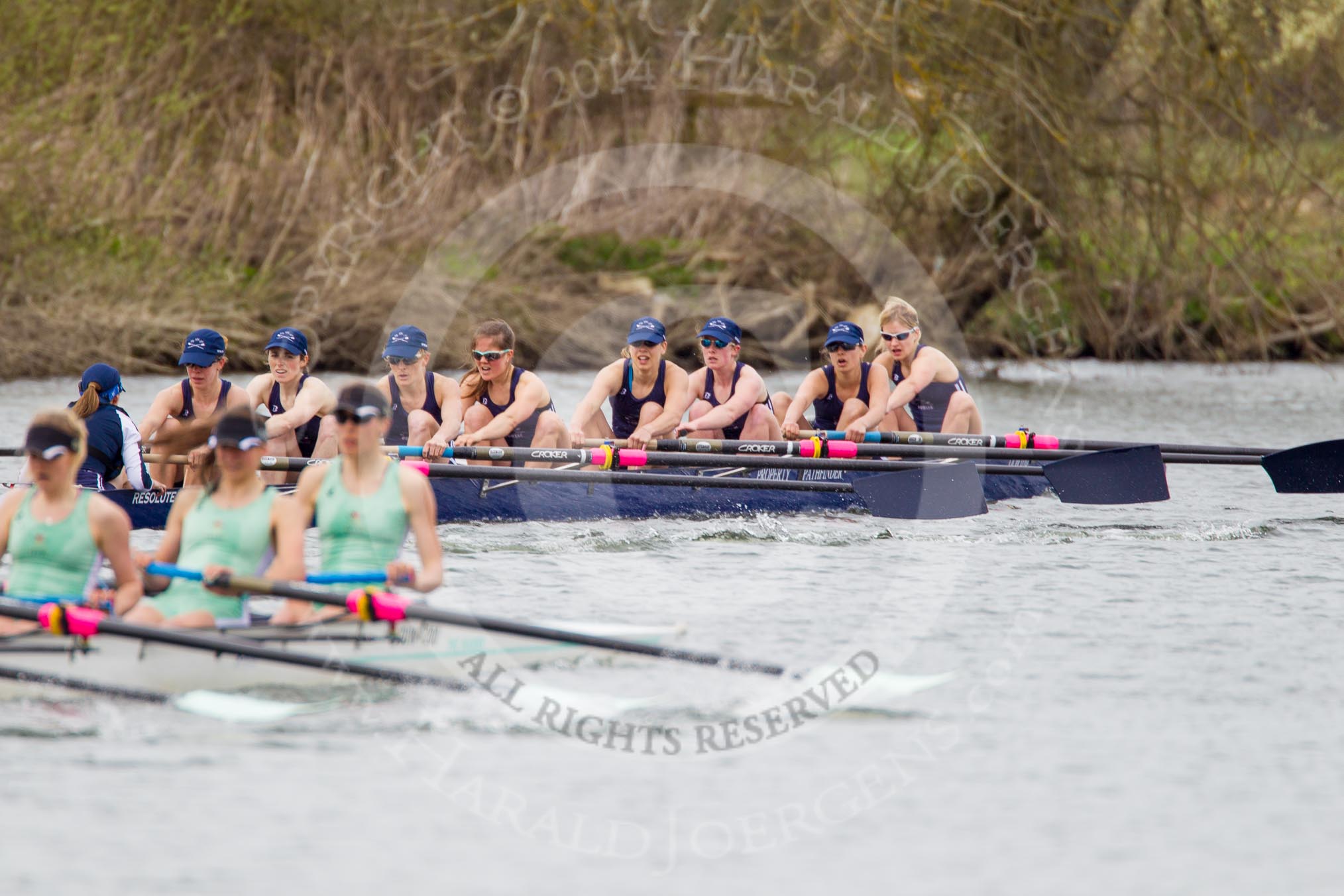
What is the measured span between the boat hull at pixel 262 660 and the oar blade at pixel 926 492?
12.7 feet

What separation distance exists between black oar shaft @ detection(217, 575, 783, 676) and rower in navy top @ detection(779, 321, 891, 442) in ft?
17.8

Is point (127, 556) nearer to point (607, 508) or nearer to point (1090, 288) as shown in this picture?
point (607, 508)

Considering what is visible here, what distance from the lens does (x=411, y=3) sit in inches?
945

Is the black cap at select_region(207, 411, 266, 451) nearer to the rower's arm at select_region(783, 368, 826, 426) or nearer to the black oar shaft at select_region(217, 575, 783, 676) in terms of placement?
the black oar shaft at select_region(217, 575, 783, 676)

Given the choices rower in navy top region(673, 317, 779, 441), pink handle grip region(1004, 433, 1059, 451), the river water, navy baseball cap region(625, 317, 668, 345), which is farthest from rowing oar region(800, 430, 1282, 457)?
the river water

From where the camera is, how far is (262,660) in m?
6.45

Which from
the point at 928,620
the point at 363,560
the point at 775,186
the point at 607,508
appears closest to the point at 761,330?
the point at 775,186

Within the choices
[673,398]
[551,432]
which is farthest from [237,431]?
[673,398]

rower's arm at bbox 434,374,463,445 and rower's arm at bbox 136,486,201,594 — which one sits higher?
rower's arm at bbox 434,374,463,445

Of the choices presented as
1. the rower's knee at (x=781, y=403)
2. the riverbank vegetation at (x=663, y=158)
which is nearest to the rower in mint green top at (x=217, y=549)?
the rower's knee at (x=781, y=403)

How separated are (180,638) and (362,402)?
1.28 m

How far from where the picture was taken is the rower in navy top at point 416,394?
35.5 feet

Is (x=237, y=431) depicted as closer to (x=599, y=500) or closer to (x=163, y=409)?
(x=163, y=409)

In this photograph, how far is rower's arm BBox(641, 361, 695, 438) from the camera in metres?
11.5
